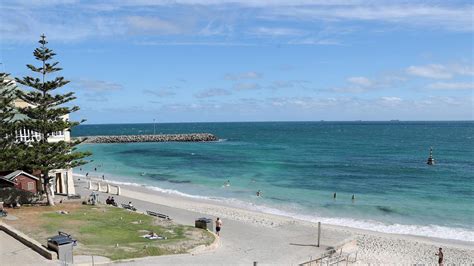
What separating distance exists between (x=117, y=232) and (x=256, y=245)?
607cm

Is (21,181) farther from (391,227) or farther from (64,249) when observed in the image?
(391,227)

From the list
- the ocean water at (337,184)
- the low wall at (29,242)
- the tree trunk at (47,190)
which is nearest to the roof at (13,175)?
the tree trunk at (47,190)

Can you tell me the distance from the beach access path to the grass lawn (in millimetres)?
765

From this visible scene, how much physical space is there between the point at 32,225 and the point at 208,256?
27.4 feet

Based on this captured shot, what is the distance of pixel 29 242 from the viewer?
16094 millimetres

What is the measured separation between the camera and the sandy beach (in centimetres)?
1712

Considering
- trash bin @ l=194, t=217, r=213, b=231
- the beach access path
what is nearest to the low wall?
the beach access path

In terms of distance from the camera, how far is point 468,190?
39.8 metres

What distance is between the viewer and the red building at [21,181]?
23.8 m

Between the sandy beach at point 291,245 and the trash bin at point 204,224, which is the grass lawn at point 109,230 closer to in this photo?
the trash bin at point 204,224

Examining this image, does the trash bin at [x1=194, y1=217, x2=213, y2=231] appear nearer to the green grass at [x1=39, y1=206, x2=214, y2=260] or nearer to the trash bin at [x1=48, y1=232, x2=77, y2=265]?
the green grass at [x1=39, y1=206, x2=214, y2=260]

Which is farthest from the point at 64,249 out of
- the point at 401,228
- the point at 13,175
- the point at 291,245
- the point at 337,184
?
the point at 337,184

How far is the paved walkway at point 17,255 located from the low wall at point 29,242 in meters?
0.13

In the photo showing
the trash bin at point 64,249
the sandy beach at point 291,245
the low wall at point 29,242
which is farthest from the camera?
the sandy beach at point 291,245
